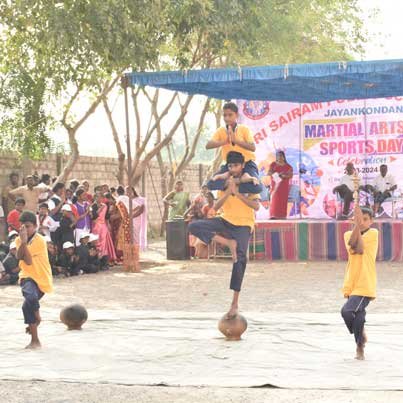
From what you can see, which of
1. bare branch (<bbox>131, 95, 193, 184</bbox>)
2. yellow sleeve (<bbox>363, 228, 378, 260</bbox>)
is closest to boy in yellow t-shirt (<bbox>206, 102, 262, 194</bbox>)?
yellow sleeve (<bbox>363, 228, 378, 260</bbox>)

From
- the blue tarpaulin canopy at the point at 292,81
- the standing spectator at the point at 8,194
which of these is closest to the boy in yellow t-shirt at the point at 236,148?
the blue tarpaulin canopy at the point at 292,81

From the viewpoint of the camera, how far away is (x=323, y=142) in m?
20.4

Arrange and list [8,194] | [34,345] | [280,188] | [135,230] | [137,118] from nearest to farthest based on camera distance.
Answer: [34,345]
[135,230]
[8,194]
[280,188]
[137,118]

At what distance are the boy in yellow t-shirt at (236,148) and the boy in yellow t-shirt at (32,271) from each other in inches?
66.5

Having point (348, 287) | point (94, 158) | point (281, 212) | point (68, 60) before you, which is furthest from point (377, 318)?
point (94, 158)

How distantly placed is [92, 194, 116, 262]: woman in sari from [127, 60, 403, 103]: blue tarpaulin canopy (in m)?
2.62

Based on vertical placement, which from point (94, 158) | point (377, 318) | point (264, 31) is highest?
point (264, 31)

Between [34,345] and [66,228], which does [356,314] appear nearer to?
[34,345]

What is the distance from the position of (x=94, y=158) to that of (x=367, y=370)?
1937cm

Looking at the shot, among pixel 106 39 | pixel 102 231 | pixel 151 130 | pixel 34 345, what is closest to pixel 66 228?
pixel 102 231

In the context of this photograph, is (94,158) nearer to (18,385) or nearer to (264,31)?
(264,31)

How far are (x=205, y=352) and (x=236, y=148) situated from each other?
2088 mm

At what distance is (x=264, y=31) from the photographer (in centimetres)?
2138

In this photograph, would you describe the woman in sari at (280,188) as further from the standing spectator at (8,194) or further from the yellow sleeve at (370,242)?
the yellow sleeve at (370,242)
